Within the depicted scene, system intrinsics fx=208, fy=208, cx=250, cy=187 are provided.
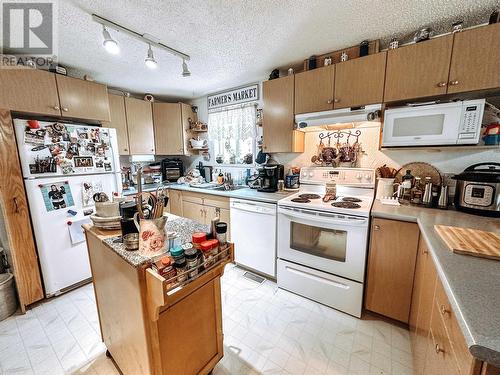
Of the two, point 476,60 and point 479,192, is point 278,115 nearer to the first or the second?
point 476,60

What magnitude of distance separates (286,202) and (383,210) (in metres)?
0.80

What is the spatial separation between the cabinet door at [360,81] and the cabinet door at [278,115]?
0.49 m

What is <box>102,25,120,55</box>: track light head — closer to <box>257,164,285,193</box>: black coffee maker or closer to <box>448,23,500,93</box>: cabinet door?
<box>257,164,285,193</box>: black coffee maker

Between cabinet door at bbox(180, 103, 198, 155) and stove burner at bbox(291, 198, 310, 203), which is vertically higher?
cabinet door at bbox(180, 103, 198, 155)

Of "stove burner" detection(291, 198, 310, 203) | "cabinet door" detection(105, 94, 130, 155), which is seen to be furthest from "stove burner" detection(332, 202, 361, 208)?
"cabinet door" detection(105, 94, 130, 155)

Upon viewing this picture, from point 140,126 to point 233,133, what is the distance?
4.53 ft

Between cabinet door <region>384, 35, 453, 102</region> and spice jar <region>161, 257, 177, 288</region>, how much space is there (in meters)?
2.03

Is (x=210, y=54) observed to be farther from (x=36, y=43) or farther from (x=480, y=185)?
(x=480, y=185)

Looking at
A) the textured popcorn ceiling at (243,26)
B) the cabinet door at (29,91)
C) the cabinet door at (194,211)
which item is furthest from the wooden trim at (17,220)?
the cabinet door at (194,211)

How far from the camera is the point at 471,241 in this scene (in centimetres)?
102

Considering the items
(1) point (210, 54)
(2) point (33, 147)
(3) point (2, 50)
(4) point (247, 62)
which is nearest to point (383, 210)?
(4) point (247, 62)

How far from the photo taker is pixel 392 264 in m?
1.61

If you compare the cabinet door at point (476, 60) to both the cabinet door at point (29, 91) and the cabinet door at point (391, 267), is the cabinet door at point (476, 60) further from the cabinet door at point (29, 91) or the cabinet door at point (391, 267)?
the cabinet door at point (29, 91)

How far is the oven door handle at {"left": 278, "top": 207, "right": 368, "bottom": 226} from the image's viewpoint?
167 cm
